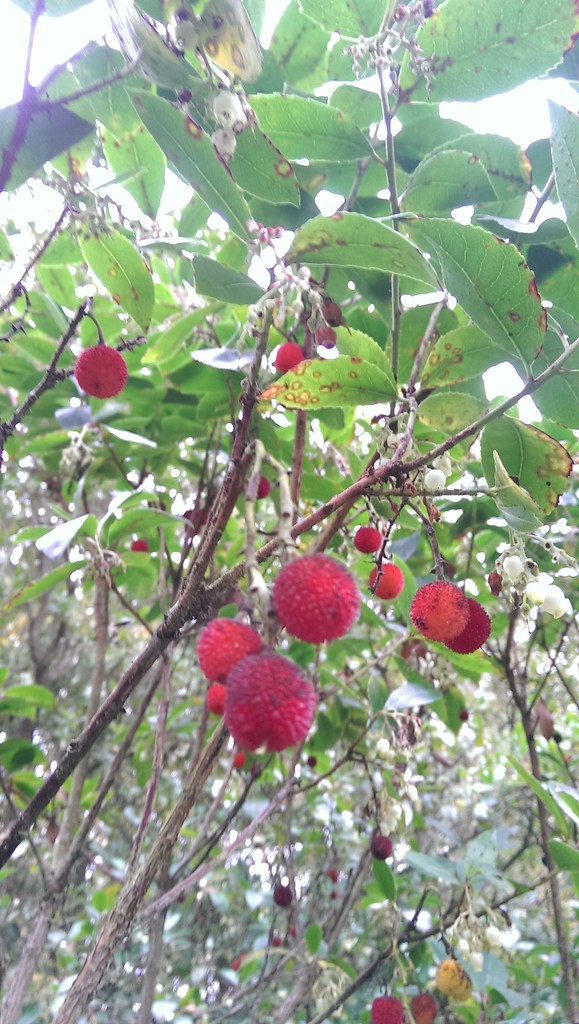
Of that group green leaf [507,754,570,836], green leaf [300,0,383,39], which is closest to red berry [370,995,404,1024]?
green leaf [507,754,570,836]

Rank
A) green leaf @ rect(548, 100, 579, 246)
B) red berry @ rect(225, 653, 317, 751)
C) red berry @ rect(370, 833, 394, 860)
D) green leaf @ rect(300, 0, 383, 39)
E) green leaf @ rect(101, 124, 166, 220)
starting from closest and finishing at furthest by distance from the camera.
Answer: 1. red berry @ rect(225, 653, 317, 751)
2. green leaf @ rect(548, 100, 579, 246)
3. green leaf @ rect(300, 0, 383, 39)
4. green leaf @ rect(101, 124, 166, 220)
5. red berry @ rect(370, 833, 394, 860)

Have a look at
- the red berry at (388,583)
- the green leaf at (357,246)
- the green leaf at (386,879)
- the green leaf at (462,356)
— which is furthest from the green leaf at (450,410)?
the green leaf at (386,879)

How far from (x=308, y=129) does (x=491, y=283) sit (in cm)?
46

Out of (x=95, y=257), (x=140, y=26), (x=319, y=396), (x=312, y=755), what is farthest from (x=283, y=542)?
(x=312, y=755)

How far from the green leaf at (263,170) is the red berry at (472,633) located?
578 mm

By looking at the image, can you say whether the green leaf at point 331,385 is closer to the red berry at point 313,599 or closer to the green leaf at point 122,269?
the red berry at point 313,599

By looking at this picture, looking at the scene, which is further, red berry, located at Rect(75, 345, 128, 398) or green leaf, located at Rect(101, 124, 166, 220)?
green leaf, located at Rect(101, 124, 166, 220)

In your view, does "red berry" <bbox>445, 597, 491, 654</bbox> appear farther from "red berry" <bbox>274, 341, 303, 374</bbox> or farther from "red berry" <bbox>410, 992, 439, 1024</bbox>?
"red berry" <bbox>410, 992, 439, 1024</bbox>

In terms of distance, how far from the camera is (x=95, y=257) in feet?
3.39

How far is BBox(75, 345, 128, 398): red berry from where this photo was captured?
42.1 inches

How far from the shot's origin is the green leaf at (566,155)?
676 mm

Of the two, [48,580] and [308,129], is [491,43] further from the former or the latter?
[48,580]

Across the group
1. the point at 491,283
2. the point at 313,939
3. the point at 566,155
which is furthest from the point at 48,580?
the point at 313,939

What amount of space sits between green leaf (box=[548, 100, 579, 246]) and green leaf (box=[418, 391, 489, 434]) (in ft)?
0.71
